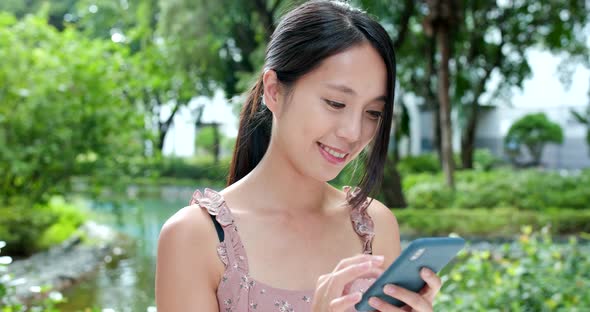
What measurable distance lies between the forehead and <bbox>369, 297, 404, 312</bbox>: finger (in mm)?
345

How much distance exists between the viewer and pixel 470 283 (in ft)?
11.6

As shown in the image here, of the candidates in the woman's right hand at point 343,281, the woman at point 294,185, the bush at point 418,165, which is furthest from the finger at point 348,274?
the bush at point 418,165

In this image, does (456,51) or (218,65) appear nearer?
(218,65)

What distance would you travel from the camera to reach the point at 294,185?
4.10 ft

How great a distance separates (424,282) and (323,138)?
0.30m

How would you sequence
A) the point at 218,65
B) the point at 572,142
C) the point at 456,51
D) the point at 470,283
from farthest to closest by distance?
the point at 572,142
the point at 456,51
the point at 218,65
the point at 470,283

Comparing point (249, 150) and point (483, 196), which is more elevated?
point (249, 150)

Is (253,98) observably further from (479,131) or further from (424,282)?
(479,131)

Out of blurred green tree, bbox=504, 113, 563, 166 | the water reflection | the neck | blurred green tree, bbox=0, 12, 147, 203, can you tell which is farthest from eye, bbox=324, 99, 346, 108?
blurred green tree, bbox=504, 113, 563, 166

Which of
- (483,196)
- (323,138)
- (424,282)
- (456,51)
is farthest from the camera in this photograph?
(456,51)

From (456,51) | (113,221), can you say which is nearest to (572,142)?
(456,51)

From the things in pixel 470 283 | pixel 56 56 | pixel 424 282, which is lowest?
pixel 470 283

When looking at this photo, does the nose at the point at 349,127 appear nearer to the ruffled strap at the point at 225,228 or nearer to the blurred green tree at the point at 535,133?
the ruffled strap at the point at 225,228

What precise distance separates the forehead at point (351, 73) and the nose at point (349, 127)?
0.04 meters
